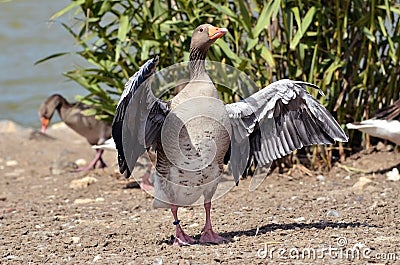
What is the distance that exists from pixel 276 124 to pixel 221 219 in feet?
3.36

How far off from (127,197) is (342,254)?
3.61 m

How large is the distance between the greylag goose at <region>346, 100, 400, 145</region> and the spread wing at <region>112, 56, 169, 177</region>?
10.1 ft

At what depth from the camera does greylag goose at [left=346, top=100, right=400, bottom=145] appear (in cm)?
836

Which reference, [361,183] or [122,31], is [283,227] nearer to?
[361,183]

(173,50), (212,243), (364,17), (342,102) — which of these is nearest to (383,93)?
(342,102)

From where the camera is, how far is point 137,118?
18.8 feet

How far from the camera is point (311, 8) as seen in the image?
320 inches

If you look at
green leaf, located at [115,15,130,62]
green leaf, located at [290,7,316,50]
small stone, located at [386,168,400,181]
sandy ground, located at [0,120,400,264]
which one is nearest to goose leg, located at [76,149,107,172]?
sandy ground, located at [0,120,400,264]

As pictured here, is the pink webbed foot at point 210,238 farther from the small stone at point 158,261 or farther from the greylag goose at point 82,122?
the greylag goose at point 82,122

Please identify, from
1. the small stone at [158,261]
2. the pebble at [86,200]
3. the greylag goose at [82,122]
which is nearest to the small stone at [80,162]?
the greylag goose at [82,122]

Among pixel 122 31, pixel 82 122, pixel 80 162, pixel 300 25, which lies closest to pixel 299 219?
pixel 300 25

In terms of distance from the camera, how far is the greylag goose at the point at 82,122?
10.3m

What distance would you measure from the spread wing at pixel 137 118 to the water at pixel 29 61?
9.21m

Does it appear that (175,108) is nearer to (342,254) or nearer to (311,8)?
(342,254)
